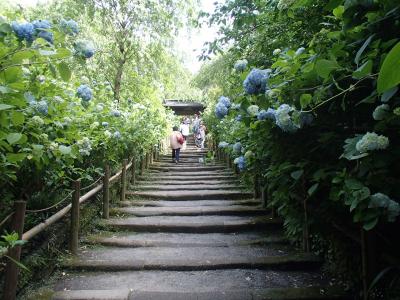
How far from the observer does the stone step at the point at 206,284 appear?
3004 mm

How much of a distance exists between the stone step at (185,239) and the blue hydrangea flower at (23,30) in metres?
3.18

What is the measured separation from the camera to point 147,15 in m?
9.74

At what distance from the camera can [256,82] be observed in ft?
7.48

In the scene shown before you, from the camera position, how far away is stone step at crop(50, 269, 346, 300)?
9.86ft

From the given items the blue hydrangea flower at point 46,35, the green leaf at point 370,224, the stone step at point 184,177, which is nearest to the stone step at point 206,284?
the green leaf at point 370,224

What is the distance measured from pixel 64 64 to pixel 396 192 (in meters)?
1.65

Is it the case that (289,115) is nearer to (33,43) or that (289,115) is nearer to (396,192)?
(396,192)

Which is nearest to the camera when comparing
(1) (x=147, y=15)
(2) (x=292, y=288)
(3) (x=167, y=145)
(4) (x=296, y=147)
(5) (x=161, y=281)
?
(4) (x=296, y=147)

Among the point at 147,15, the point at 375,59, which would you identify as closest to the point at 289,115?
the point at 375,59

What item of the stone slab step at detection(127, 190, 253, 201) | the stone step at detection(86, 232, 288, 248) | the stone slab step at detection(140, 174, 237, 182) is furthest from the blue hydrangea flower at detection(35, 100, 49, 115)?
the stone slab step at detection(140, 174, 237, 182)

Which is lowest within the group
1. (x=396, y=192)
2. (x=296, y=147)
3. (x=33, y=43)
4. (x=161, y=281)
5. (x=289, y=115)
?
(x=161, y=281)

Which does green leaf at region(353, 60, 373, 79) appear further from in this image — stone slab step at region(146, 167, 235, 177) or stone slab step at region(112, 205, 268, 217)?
stone slab step at region(146, 167, 235, 177)

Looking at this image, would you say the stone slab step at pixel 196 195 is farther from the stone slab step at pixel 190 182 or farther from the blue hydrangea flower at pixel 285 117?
the blue hydrangea flower at pixel 285 117

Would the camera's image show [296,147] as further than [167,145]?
No
